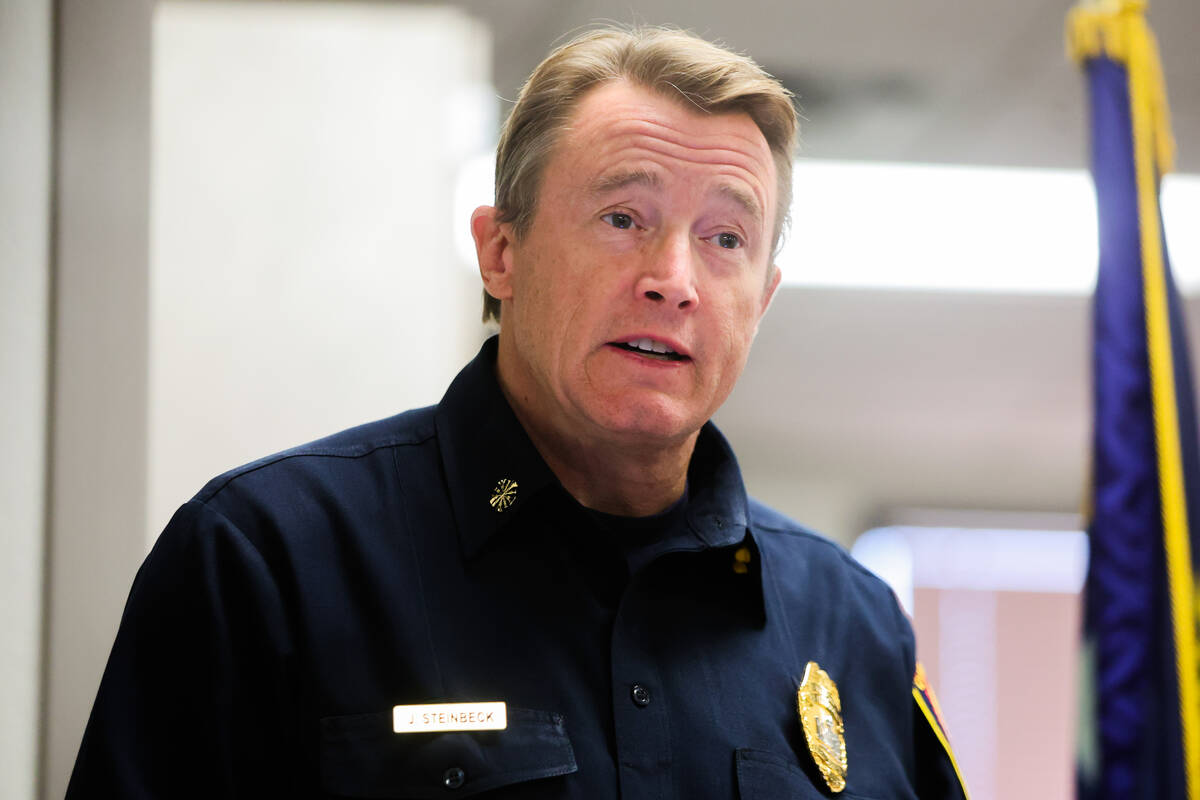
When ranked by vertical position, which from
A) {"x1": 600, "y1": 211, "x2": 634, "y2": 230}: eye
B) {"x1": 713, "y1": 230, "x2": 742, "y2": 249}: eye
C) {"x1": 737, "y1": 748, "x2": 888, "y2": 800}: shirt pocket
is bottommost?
{"x1": 737, "y1": 748, "x2": 888, "y2": 800}: shirt pocket

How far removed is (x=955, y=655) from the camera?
6320mm

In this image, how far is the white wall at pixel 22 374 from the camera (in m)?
1.96

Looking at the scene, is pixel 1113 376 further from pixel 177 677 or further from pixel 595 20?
pixel 595 20

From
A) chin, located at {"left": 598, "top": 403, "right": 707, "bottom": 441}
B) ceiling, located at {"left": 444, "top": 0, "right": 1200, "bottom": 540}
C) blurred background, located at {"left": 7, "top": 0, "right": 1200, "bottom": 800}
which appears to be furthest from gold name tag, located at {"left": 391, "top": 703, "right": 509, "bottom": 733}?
ceiling, located at {"left": 444, "top": 0, "right": 1200, "bottom": 540}

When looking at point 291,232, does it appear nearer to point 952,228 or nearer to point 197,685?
point 197,685

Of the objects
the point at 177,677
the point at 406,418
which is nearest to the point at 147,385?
the point at 406,418

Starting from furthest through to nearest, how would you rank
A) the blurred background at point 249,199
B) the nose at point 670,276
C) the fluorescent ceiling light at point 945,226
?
1. the fluorescent ceiling light at point 945,226
2. the blurred background at point 249,199
3. the nose at point 670,276

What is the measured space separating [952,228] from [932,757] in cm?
243

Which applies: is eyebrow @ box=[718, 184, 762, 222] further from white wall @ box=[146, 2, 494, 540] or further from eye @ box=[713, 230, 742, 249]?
white wall @ box=[146, 2, 494, 540]

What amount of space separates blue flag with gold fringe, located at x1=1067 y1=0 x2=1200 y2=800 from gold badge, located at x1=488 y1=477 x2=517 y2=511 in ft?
2.05

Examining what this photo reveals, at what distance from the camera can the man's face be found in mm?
1362

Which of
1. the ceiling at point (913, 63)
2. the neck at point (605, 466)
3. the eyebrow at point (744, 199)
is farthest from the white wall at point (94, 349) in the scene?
the eyebrow at point (744, 199)

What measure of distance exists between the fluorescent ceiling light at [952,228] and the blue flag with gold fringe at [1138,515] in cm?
251

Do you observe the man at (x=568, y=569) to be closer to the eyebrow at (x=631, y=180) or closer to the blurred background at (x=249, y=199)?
the eyebrow at (x=631, y=180)
